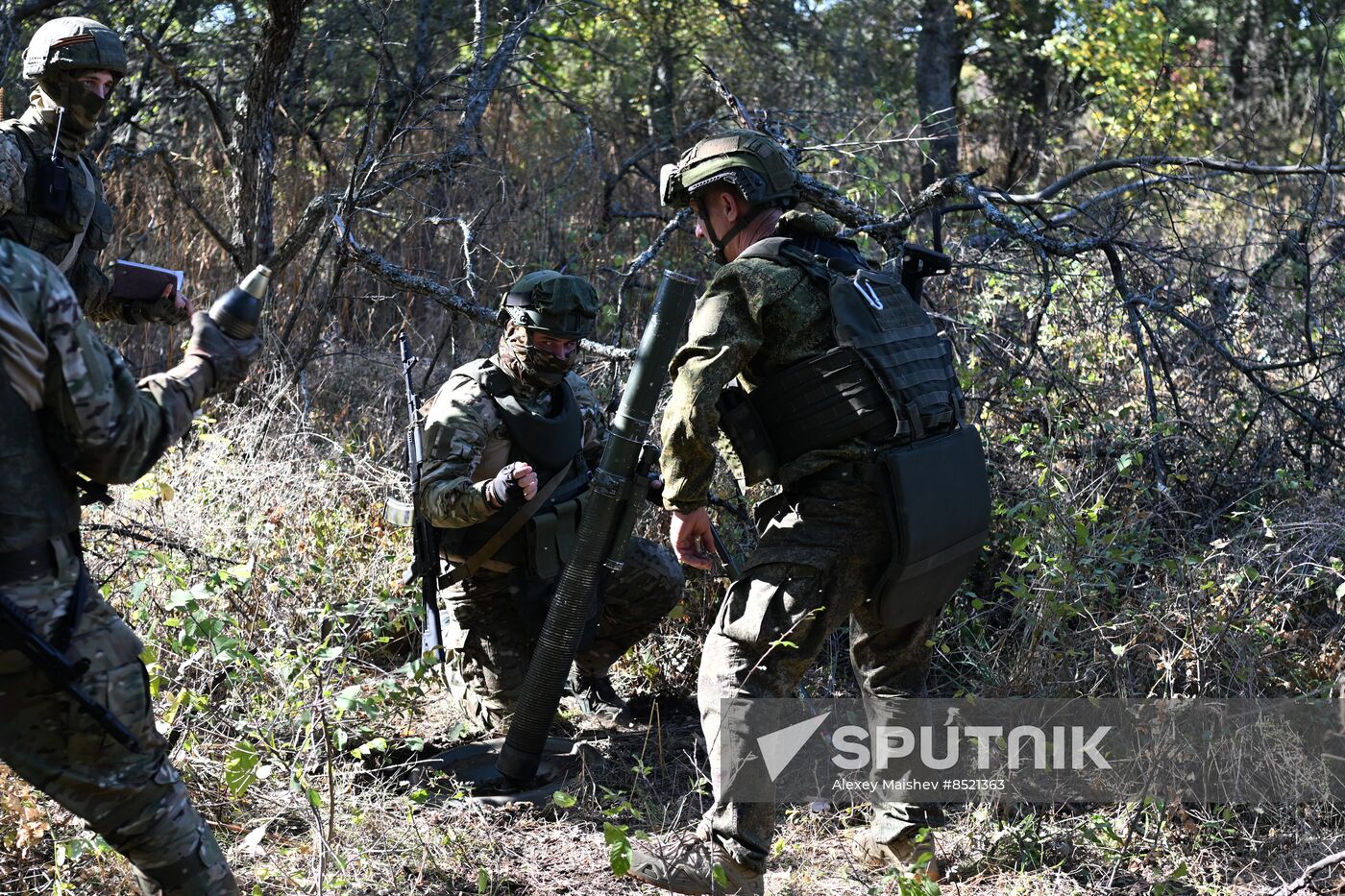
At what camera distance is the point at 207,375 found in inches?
104

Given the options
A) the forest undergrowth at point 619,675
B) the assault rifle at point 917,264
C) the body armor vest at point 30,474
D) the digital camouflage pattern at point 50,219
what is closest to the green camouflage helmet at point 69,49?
the digital camouflage pattern at point 50,219

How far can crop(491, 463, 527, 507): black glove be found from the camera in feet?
12.7

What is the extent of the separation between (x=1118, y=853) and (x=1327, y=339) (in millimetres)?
2603

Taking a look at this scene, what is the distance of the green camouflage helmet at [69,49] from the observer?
4500 mm

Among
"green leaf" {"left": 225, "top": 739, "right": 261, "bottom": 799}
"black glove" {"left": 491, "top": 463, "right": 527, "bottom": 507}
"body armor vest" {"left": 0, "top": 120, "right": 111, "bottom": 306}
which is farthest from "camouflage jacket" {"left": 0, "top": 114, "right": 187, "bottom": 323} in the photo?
"green leaf" {"left": 225, "top": 739, "right": 261, "bottom": 799}

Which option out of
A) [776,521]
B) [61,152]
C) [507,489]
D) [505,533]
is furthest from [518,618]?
[61,152]

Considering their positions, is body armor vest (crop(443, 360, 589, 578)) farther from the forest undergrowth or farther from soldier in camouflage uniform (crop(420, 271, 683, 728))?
the forest undergrowth

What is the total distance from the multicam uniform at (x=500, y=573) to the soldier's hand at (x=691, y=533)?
867mm

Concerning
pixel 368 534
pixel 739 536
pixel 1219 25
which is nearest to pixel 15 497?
pixel 368 534

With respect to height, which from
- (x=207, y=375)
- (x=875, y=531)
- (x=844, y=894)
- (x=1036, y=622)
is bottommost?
(x=844, y=894)

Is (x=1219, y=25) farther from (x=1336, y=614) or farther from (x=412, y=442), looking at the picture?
(x=412, y=442)

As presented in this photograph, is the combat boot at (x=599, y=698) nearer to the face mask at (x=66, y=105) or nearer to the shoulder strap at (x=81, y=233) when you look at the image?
the shoulder strap at (x=81, y=233)

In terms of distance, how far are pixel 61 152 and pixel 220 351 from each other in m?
2.55

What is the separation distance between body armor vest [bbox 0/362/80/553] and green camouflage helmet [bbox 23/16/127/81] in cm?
261
